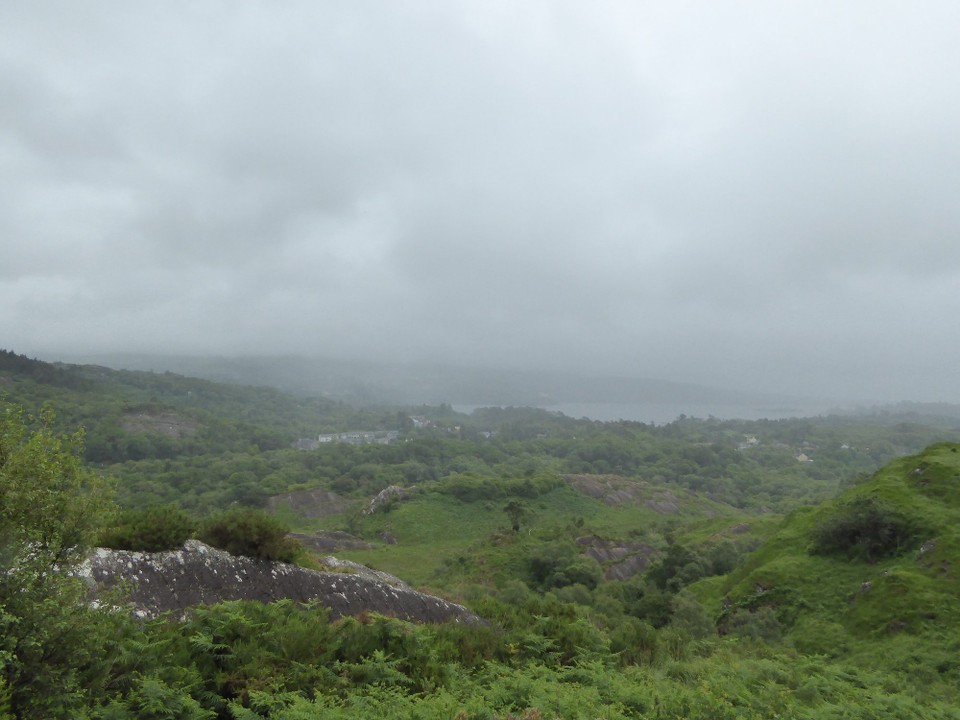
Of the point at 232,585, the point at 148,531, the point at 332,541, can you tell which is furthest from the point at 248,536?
the point at 332,541

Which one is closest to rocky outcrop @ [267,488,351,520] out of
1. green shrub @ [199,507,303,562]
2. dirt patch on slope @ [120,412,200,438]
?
dirt patch on slope @ [120,412,200,438]

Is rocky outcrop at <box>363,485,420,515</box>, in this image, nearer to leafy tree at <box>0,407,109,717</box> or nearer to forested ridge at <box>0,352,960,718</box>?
forested ridge at <box>0,352,960,718</box>

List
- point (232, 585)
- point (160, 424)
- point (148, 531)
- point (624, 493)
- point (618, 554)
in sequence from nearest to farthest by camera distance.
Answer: point (148, 531), point (232, 585), point (618, 554), point (624, 493), point (160, 424)

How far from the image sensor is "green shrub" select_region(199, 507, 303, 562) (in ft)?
47.2

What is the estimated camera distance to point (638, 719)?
29.2 feet

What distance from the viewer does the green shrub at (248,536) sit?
14398mm

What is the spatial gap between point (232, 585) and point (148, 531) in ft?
7.86

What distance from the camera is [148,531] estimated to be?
13.1m

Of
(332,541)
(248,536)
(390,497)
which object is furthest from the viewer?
(390,497)

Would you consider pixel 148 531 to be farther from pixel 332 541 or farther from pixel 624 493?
pixel 624 493

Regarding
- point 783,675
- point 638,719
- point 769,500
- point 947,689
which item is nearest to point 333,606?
point 638,719

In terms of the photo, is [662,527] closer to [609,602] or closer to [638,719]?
[609,602]

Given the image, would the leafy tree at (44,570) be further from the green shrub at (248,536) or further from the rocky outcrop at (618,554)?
the rocky outcrop at (618,554)

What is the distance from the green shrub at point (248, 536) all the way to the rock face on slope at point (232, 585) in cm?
28
